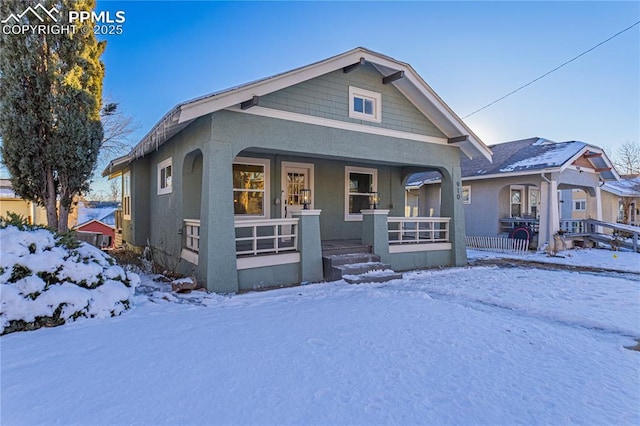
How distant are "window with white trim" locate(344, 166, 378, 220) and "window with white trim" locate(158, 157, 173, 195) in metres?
4.99

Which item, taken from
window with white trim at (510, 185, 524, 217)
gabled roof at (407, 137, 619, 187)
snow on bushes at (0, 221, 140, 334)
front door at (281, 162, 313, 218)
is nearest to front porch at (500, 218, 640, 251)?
window with white trim at (510, 185, 524, 217)

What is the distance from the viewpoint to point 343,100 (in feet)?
26.1

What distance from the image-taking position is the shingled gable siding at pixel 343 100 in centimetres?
720

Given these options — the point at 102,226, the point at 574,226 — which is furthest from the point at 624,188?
the point at 102,226

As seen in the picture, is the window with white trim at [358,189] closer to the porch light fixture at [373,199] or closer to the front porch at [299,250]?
the porch light fixture at [373,199]

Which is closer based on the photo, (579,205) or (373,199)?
(373,199)

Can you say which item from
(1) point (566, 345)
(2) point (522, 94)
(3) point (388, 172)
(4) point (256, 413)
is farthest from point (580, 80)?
(4) point (256, 413)

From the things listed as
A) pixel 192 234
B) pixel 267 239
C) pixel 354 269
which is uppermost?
pixel 192 234

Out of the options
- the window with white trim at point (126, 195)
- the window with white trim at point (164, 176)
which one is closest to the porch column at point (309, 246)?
the window with white trim at point (164, 176)

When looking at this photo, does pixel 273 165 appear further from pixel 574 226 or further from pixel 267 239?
pixel 574 226

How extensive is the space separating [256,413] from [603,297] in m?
6.77

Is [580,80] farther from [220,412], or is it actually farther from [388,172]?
[220,412]

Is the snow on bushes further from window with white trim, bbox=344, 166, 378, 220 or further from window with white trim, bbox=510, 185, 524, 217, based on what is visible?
window with white trim, bbox=510, 185, 524, 217

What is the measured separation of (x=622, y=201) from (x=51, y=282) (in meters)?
32.3
